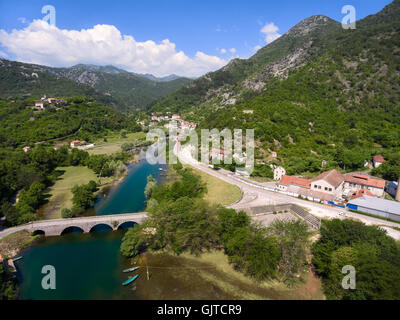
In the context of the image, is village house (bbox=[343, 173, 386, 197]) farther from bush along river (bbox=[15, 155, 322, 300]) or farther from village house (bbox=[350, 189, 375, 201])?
bush along river (bbox=[15, 155, 322, 300])

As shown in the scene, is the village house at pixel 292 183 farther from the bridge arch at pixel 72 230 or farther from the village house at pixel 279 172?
the bridge arch at pixel 72 230

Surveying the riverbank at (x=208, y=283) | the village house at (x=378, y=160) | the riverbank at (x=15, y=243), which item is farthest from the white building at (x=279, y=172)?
the riverbank at (x=15, y=243)

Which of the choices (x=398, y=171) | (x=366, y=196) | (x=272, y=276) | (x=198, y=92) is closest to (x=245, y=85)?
(x=198, y=92)

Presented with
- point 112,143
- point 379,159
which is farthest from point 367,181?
point 112,143

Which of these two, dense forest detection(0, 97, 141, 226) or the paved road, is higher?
dense forest detection(0, 97, 141, 226)

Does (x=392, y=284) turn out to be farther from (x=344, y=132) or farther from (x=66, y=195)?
(x=344, y=132)

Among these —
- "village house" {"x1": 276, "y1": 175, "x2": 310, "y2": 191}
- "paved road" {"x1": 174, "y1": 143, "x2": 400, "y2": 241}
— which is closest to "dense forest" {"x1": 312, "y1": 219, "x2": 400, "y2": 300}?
"paved road" {"x1": 174, "y1": 143, "x2": 400, "y2": 241}
